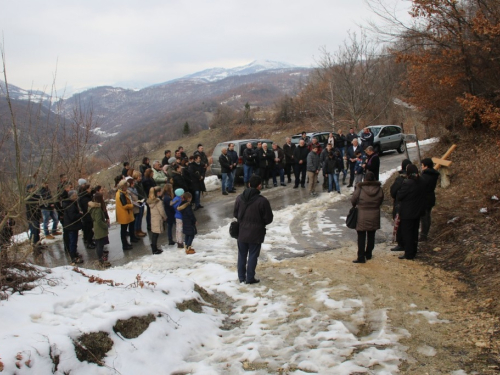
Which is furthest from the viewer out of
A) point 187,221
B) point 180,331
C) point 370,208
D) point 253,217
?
point 187,221

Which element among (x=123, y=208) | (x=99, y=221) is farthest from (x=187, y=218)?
(x=99, y=221)

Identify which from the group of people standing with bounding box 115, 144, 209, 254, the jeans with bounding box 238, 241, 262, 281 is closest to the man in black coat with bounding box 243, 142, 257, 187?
the group of people standing with bounding box 115, 144, 209, 254

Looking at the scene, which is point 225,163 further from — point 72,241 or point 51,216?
point 72,241

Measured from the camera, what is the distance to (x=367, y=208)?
719cm

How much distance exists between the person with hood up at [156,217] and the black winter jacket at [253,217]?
2.86 metres

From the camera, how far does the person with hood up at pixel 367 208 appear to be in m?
7.15

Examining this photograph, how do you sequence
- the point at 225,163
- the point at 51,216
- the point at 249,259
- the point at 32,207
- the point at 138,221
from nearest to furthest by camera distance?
the point at 32,207 → the point at 249,259 → the point at 138,221 → the point at 51,216 → the point at 225,163

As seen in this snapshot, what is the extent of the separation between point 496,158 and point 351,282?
698 centimetres

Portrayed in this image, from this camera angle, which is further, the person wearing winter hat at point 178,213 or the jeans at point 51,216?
the jeans at point 51,216

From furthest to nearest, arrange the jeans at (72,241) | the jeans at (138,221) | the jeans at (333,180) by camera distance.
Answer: the jeans at (333,180), the jeans at (138,221), the jeans at (72,241)

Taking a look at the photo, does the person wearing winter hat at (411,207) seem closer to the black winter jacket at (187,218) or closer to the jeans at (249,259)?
the jeans at (249,259)

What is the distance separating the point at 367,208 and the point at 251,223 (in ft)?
7.52

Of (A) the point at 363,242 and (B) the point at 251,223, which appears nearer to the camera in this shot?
(B) the point at 251,223

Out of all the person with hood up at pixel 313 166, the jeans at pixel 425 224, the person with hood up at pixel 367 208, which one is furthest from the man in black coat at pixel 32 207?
the person with hood up at pixel 313 166
